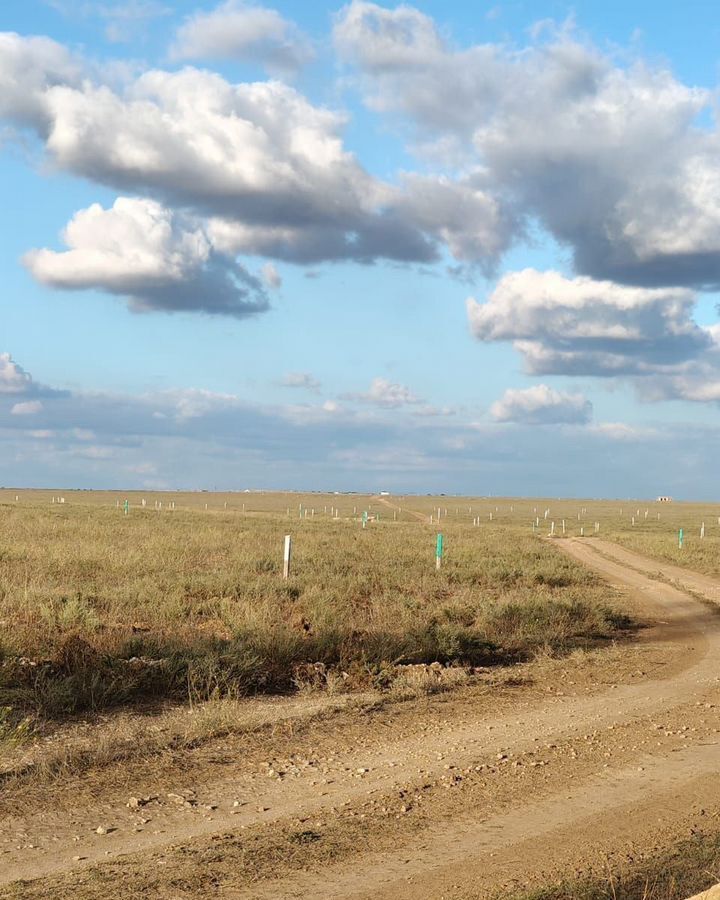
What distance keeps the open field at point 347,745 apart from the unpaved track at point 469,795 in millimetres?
24

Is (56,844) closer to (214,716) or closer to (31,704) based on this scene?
(214,716)

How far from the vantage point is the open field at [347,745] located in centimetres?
500

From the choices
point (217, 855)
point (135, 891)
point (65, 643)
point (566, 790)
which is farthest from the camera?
point (65, 643)

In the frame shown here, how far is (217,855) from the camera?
5.13m

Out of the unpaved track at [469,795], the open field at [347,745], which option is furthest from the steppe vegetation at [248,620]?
the unpaved track at [469,795]

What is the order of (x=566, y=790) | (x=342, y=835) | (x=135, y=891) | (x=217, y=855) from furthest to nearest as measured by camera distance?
(x=566, y=790)
(x=342, y=835)
(x=217, y=855)
(x=135, y=891)

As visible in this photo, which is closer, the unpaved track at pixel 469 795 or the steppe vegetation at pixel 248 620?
the unpaved track at pixel 469 795

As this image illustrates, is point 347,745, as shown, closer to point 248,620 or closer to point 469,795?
point 469,795

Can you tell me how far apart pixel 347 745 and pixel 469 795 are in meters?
1.63

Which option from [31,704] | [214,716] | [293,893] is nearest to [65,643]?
[31,704]

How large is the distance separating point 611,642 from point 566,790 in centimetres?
865

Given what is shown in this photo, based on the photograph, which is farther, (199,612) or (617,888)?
(199,612)

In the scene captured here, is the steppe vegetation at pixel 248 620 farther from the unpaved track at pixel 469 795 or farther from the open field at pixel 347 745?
the unpaved track at pixel 469 795

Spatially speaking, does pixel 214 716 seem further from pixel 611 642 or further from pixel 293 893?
pixel 611 642
